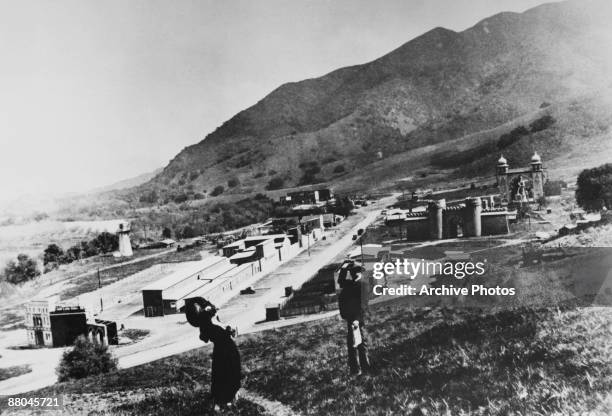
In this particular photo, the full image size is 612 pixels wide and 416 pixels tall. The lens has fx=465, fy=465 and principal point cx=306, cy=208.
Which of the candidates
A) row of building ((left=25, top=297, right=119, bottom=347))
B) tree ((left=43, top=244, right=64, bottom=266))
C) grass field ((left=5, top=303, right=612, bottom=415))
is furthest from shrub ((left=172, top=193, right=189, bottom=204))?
grass field ((left=5, top=303, right=612, bottom=415))

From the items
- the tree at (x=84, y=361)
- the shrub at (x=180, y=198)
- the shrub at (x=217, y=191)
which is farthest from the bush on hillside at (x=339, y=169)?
the tree at (x=84, y=361)

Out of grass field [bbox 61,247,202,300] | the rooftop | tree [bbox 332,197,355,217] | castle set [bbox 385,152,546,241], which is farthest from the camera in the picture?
tree [bbox 332,197,355,217]

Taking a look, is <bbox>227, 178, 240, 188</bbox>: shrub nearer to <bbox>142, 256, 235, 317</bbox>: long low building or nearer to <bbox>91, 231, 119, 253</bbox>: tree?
<bbox>91, 231, 119, 253</bbox>: tree

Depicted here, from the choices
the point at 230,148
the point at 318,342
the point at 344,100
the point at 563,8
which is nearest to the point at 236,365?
the point at 318,342

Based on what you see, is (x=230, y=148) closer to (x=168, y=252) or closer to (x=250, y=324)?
(x=168, y=252)

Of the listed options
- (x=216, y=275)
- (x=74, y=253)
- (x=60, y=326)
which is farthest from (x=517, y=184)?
(x=74, y=253)

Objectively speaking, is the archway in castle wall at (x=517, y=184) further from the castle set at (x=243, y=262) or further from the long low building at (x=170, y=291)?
the long low building at (x=170, y=291)
